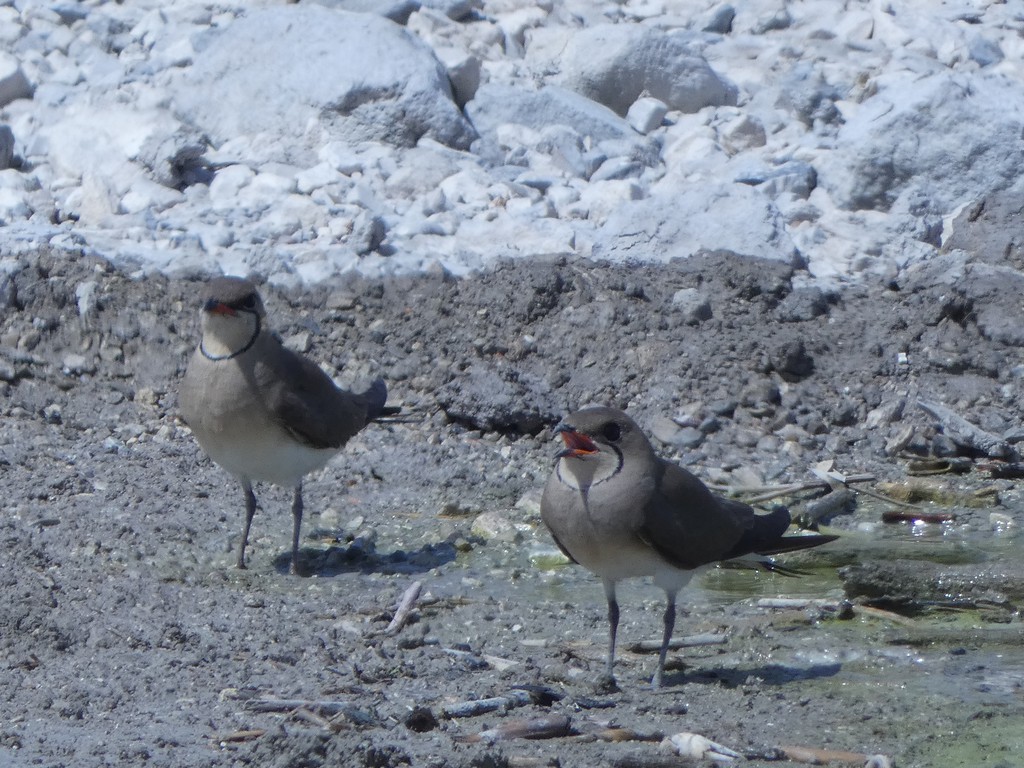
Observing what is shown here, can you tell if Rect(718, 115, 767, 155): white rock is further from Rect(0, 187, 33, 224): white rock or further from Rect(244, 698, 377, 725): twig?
Rect(244, 698, 377, 725): twig

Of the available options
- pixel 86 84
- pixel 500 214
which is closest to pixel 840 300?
A: pixel 500 214

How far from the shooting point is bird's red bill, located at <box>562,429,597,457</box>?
5977 mm

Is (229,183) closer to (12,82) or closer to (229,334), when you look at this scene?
(12,82)

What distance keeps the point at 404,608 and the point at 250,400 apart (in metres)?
1.39

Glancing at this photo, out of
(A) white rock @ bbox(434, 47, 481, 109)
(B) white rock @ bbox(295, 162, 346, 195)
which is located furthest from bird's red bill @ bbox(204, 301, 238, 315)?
(A) white rock @ bbox(434, 47, 481, 109)

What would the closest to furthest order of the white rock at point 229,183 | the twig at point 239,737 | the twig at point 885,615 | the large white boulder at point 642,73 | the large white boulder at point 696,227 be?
the twig at point 239,737 < the twig at point 885,615 < the large white boulder at point 696,227 < the white rock at point 229,183 < the large white boulder at point 642,73

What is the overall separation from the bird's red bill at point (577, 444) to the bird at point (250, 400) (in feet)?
6.61

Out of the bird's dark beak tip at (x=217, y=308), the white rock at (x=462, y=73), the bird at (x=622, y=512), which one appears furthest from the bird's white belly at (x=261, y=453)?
the white rock at (x=462, y=73)

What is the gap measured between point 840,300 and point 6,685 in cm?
635

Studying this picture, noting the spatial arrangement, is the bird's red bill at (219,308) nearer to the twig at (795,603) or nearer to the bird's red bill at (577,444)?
the bird's red bill at (577,444)

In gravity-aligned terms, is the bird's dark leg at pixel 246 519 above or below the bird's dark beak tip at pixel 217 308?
below

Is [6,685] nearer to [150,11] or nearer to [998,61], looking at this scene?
[150,11]

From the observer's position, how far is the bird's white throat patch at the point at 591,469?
6039 mm

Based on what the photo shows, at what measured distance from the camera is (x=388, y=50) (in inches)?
462
